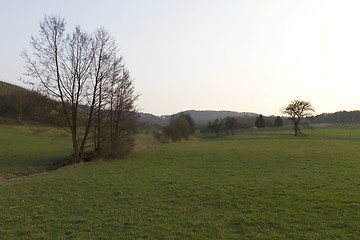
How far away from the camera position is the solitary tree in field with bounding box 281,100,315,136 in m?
56.7

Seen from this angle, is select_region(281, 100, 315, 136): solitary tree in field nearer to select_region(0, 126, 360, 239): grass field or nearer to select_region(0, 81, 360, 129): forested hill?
select_region(0, 81, 360, 129): forested hill

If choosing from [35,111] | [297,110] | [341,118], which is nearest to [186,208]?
[35,111]

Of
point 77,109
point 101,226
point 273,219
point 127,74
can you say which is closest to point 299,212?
point 273,219

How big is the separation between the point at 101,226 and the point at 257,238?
4.19m

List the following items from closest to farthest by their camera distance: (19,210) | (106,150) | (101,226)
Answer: (101,226) → (19,210) → (106,150)

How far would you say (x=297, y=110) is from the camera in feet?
189

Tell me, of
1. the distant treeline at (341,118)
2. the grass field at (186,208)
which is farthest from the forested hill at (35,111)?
the grass field at (186,208)

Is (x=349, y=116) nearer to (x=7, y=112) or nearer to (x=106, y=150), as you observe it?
(x=106, y=150)

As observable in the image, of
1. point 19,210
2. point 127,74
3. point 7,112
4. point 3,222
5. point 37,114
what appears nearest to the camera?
point 3,222

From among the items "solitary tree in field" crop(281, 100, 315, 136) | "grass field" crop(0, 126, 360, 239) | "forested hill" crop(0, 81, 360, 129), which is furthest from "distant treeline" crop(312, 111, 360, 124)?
"grass field" crop(0, 126, 360, 239)

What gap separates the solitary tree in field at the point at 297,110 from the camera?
56.7 meters

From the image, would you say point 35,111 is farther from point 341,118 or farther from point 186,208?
point 341,118

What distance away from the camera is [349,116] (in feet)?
260

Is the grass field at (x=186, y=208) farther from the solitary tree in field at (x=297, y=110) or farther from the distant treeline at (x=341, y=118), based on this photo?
the distant treeline at (x=341, y=118)
